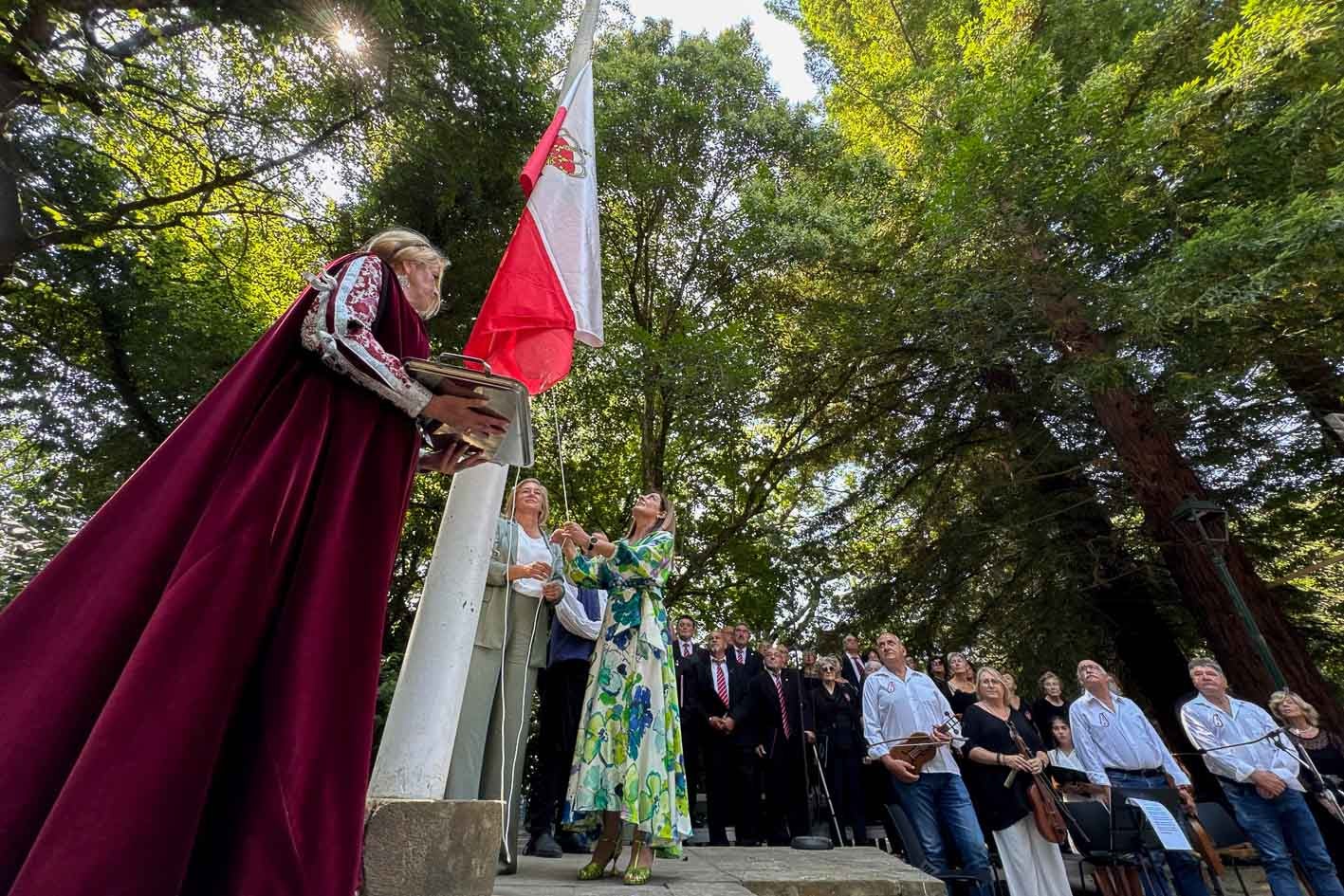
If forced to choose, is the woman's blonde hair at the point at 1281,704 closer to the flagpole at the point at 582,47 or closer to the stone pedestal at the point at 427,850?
the stone pedestal at the point at 427,850

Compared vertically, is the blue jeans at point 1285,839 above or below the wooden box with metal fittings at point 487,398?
below

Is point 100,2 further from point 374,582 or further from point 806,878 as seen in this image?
point 806,878

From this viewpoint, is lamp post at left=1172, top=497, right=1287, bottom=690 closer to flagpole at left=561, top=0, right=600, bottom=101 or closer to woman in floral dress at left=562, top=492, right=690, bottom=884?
woman in floral dress at left=562, top=492, right=690, bottom=884

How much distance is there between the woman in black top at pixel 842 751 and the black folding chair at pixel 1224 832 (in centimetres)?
265

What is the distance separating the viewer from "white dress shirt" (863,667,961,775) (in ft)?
17.3

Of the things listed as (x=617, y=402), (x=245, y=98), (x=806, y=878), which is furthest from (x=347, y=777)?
(x=617, y=402)

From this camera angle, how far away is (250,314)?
7.62 metres

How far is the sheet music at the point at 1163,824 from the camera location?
440 centimetres

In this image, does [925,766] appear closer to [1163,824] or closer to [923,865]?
[923,865]

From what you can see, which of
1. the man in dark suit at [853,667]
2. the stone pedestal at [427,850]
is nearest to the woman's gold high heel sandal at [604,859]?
the stone pedestal at [427,850]

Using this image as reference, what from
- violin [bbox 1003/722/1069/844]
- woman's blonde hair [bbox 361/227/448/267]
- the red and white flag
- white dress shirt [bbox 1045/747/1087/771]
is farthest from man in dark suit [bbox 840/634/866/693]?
woman's blonde hair [bbox 361/227/448/267]

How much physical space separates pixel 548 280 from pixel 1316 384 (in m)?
8.76

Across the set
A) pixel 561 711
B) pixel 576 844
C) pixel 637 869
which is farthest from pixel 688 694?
pixel 637 869

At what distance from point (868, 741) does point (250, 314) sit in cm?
765
